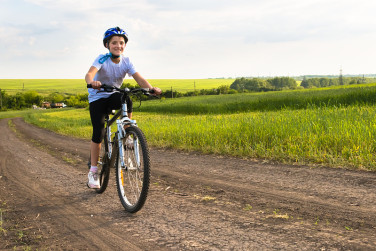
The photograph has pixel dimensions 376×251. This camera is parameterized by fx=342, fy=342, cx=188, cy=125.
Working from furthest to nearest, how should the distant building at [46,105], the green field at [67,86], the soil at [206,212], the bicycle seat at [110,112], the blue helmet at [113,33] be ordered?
the green field at [67,86] → the distant building at [46,105] → the bicycle seat at [110,112] → the blue helmet at [113,33] → the soil at [206,212]

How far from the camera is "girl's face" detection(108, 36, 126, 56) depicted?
4457mm

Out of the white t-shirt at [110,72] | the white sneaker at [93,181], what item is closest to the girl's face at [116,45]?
the white t-shirt at [110,72]

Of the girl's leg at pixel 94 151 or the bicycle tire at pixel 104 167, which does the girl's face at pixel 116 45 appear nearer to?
the bicycle tire at pixel 104 167

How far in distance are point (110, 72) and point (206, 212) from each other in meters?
2.26

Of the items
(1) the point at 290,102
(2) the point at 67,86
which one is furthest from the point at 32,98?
(1) the point at 290,102

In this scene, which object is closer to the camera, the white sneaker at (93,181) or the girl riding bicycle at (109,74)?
the girl riding bicycle at (109,74)

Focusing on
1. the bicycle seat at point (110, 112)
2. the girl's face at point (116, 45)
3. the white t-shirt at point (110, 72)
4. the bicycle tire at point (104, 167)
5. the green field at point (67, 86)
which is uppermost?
the green field at point (67, 86)

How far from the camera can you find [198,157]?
792cm

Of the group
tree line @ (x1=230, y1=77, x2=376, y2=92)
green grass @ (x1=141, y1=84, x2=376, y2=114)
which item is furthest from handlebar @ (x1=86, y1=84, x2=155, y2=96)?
tree line @ (x1=230, y1=77, x2=376, y2=92)

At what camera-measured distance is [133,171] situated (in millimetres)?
4012

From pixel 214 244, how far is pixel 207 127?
7.12m

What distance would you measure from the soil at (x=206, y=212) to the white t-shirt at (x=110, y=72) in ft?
4.74

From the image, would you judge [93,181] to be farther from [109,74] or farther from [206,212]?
[206,212]

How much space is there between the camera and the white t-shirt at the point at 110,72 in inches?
180
